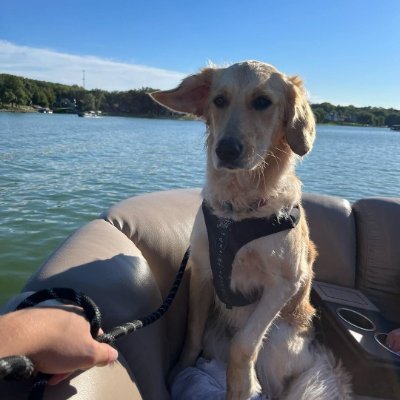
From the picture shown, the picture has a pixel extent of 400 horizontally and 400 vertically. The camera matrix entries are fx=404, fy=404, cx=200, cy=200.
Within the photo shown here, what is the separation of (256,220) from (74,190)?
9.03 metres

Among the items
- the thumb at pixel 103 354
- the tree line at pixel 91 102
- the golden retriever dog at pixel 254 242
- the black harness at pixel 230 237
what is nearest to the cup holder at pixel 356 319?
the golden retriever dog at pixel 254 242

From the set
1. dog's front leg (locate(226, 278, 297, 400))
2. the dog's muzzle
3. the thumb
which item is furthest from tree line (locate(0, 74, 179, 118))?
the thumb

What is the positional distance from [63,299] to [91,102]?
362ft

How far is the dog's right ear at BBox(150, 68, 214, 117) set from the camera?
2.80m

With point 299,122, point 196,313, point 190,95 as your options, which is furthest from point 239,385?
point 190,95

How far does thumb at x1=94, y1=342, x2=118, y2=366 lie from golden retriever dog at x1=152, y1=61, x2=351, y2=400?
98cm

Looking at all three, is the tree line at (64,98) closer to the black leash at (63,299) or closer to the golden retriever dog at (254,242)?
the golden retriever dog at (254,242)

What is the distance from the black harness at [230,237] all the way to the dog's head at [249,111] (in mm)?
341

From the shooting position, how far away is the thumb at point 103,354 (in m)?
1.47

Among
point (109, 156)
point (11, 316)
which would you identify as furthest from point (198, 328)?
point (109, 156)

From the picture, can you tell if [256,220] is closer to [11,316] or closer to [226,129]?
[226,129]

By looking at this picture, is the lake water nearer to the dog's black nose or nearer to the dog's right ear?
the dog's right ear

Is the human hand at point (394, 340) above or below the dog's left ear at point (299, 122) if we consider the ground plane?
below

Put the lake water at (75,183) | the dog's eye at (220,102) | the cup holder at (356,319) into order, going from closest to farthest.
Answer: the dog's eye at (220,102), the cup holder at (356,319), the lake water at (75,183)
